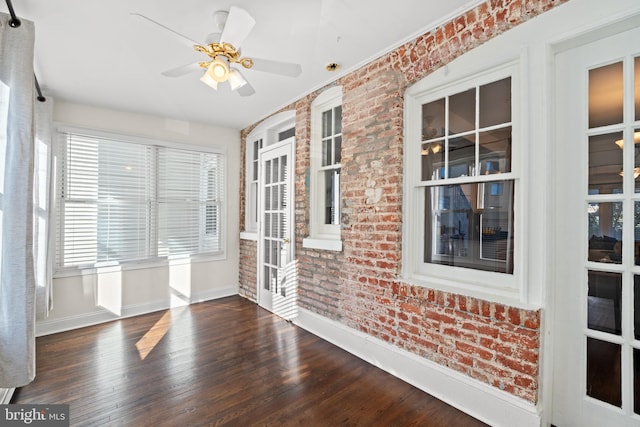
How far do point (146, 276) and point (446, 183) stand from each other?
164 inches

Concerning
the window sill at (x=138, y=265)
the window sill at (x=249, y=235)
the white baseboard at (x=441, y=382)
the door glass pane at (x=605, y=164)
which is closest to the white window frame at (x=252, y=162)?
the window sill at (x=249, y=235)

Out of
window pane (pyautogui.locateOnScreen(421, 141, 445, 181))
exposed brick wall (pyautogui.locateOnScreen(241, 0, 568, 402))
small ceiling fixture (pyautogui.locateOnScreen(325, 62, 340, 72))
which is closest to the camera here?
exposed brick wall (pyautogui.locateOnScreen(241, 0, 568, 402))

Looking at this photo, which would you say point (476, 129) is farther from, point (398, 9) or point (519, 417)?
point (519, 417)

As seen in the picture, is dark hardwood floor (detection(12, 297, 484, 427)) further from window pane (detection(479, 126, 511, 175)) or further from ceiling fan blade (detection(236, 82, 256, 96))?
ceiling fan blade (detection(236, 82, 256, 96))

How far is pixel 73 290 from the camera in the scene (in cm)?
377

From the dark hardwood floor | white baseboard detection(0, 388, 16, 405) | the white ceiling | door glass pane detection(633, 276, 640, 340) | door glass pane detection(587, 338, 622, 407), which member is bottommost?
the dark hardwood floor

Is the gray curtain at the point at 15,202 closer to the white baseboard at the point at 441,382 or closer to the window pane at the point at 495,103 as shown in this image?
A: the white baseboard at the point at 441,382

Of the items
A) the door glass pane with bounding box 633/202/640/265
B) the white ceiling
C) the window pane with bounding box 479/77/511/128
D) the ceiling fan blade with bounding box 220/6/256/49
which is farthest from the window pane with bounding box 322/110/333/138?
the door glass pane with bounding box 633/202/640/265

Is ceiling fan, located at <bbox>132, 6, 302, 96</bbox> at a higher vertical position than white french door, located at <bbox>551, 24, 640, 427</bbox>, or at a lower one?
higher

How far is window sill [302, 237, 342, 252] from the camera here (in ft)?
10.3

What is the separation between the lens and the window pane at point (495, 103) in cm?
209

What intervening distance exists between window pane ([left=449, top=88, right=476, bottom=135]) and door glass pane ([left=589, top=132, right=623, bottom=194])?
0.73 meters

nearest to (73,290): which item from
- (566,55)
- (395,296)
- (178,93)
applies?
(178,93)

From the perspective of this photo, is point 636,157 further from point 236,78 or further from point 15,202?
point 15,202
